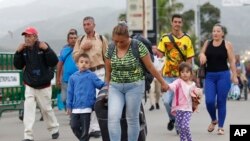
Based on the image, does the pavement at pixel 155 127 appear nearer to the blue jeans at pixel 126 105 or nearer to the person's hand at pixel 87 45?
the person's hand at pixel 87 45

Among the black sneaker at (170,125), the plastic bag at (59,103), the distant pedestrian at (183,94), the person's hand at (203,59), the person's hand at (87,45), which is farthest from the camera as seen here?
the plastic bag at (59,103)

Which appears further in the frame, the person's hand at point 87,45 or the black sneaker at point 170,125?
the black sneaker at point 170,125

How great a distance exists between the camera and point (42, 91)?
1030 centimetres

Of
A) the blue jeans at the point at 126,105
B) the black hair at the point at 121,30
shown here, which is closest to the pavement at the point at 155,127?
the blue jeans at the point at 126,105

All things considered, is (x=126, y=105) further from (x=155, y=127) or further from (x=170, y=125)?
(x=155, y=127)

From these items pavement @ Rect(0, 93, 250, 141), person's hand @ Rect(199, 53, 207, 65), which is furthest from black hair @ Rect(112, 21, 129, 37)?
person's hand @ Rect(199, 53, 207, 65)

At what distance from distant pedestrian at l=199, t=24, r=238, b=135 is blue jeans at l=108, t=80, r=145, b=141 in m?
3.12

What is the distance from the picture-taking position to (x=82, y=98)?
28.8 ft

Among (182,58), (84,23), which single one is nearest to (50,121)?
(84,23)

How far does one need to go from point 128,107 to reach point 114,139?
0.40 meters

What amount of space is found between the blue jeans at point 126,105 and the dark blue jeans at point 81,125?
3.25ft

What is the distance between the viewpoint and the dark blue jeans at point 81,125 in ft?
28.7

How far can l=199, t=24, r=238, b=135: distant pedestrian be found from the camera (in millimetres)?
A: 10719

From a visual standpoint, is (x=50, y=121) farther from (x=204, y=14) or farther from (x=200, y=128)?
(x=204, y=14)
